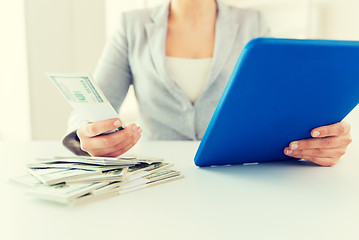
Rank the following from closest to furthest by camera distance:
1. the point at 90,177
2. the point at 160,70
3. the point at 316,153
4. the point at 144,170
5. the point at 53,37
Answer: the point at 90,177
the point at 144,170
the point at 316,153
the point at 160,70
the point at 53,37

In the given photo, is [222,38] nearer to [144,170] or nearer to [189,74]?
[189,74]

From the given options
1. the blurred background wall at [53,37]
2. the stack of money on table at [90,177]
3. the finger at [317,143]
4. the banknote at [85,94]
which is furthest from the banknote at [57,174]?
the blurred background wall at [53,37]

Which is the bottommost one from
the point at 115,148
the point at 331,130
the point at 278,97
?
the point at 115,148

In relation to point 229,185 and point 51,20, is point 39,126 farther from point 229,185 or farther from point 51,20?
point 229,185

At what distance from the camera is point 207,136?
A: 31.5 inches

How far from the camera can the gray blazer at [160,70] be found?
1.57 meters

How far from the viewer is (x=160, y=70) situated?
156 cm

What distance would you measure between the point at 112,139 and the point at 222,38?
2.99ft

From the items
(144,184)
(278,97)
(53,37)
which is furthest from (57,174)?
(53,37)

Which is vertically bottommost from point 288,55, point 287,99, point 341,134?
point 341,134

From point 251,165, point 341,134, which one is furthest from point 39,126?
point 341,134

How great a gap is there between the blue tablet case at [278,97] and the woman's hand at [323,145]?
0.02 m

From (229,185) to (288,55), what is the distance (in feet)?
1.00

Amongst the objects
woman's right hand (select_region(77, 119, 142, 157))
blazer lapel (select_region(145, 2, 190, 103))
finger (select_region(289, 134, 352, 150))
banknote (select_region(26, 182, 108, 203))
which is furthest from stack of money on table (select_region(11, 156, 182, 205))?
blazer lapel (select_region(145, 2, 190, 103))
